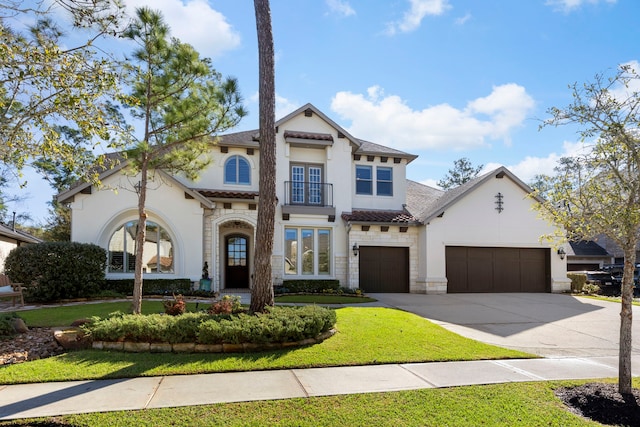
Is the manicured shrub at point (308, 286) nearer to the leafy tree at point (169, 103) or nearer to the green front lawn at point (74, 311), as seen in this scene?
the green front lawn at point (74, 311)

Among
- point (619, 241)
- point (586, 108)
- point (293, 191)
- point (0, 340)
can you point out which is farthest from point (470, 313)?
point (0, 340)

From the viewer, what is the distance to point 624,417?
14.8ft

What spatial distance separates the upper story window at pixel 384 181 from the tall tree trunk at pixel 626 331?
13353 millimetres

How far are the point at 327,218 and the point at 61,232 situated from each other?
→ 14.7 m

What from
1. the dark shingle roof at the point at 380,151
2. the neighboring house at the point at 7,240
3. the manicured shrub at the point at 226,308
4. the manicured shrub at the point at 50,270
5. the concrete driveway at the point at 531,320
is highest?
the dark shingle roof at the point at 380,151

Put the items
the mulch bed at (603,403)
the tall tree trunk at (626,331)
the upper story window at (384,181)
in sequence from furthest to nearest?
the upper story window at (384,181) → the tall tree trunk at (626,331) → the mulch bed at (603,403)

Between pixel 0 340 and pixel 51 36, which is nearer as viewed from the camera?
pixel 51 36

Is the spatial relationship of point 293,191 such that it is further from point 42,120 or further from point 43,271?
point 42,120

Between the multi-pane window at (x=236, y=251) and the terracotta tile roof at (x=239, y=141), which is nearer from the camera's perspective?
the terracotta tile roof at (x=239, y=141)

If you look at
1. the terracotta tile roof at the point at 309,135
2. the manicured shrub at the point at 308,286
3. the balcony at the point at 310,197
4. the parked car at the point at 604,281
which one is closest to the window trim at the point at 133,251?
the manicured shrub at the point at 308,286

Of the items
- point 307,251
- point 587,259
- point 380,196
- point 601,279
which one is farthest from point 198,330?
point 587,259

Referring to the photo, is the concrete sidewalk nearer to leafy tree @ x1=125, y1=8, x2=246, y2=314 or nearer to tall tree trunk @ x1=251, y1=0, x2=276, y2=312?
tall tree trunk @ x1=251, y1=0, x2=276, y2=312

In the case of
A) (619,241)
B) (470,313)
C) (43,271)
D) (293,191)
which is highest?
(293,191)

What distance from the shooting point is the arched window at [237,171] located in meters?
16.9
